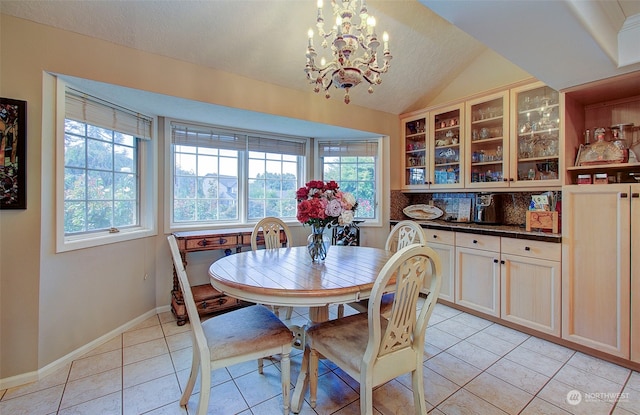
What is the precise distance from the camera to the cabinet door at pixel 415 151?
3.68 metres

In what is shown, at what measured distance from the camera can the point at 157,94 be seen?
2.34 m

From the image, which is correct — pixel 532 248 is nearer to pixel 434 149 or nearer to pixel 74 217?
pixel 434 149

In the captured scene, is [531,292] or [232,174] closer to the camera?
[531,292]

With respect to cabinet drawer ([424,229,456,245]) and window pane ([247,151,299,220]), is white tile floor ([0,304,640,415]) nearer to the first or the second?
cabinet drawer ([424,229,456,245])

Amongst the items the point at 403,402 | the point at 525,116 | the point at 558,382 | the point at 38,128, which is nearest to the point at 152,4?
the point at 38,128

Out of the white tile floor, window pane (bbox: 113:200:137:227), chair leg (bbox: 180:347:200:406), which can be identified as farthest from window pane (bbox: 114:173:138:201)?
chair leg (bbox: 180:347:200:406)

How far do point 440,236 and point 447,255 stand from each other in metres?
0.22

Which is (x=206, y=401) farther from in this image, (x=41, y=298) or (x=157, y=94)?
(x=157, y=94)

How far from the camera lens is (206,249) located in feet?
9.37

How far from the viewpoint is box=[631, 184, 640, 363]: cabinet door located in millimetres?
2037

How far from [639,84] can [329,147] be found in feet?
9.62

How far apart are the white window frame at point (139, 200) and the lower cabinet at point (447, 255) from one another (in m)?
3.04

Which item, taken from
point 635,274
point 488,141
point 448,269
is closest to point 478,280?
point 448,269

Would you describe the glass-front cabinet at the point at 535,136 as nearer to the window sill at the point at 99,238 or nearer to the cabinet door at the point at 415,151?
the cabinet door at the point at 415,151
